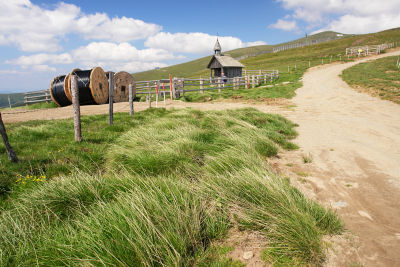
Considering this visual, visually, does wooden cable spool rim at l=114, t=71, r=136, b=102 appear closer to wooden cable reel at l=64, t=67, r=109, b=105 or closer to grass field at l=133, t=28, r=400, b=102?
wooden cable reel at l=64, t=67, r=109, b=105

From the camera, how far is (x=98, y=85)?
1405 cm

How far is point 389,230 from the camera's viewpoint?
227 centimetres

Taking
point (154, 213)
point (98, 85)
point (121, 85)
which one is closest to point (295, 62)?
point (121, 85)

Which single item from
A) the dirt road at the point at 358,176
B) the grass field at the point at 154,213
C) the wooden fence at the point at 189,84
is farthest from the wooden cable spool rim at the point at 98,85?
the dirt road at the point at 358,176

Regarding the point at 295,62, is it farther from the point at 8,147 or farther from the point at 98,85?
the point at 8,147

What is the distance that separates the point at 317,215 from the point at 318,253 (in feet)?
1.90

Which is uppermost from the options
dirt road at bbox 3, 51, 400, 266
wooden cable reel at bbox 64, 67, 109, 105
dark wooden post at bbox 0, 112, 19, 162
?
wooden cable reel at bbox 64, 67, 109, 105

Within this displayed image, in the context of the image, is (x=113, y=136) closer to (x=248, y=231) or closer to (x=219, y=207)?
(x=219, y=207)

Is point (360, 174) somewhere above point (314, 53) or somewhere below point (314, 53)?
below

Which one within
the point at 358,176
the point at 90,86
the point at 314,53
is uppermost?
the point at 314,53

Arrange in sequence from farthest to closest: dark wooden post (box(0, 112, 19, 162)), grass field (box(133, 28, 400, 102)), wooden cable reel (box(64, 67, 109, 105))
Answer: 1. grass field (box(133, 28, 400, 102))
2. wooden cable reel (box(64, 67, 109, 105))
3. dark wooden post (box(0, 112, 19, 162))

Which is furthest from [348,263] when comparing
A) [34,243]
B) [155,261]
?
[34,243]

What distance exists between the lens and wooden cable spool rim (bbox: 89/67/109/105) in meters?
13.5

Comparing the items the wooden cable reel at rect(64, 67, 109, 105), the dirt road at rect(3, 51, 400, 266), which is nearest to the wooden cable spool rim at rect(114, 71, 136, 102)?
the wooden cable reel at rect(64, 67, 109, 105)
